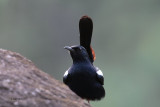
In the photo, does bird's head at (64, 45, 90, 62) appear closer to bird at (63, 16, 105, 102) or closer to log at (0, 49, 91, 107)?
bird at (63, 16, 105, 102)

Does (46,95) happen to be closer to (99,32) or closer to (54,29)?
(54,29)

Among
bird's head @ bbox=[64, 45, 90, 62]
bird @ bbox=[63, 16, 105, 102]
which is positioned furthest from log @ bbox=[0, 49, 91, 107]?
bird's head @ bbox=[64, 45, 90, 62]

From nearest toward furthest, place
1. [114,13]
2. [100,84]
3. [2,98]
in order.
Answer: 1. [2,98]
2. [100,84]
3. [114,13]

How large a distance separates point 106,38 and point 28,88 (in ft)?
138

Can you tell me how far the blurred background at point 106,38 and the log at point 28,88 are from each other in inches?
1033

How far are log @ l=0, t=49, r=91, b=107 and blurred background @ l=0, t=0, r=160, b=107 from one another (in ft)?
86.1

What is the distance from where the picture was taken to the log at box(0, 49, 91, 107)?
5270mm

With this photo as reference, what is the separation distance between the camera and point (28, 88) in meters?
5.39

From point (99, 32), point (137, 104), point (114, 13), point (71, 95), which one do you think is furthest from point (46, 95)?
point (114, 13)

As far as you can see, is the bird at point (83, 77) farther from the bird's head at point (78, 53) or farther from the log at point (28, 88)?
the log at point (28, 88)

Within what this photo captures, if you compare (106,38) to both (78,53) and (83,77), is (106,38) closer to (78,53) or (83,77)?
(78,53)

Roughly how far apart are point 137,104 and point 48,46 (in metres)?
10.4

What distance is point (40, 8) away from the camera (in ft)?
155

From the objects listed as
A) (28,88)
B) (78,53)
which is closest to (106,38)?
(78,53)
